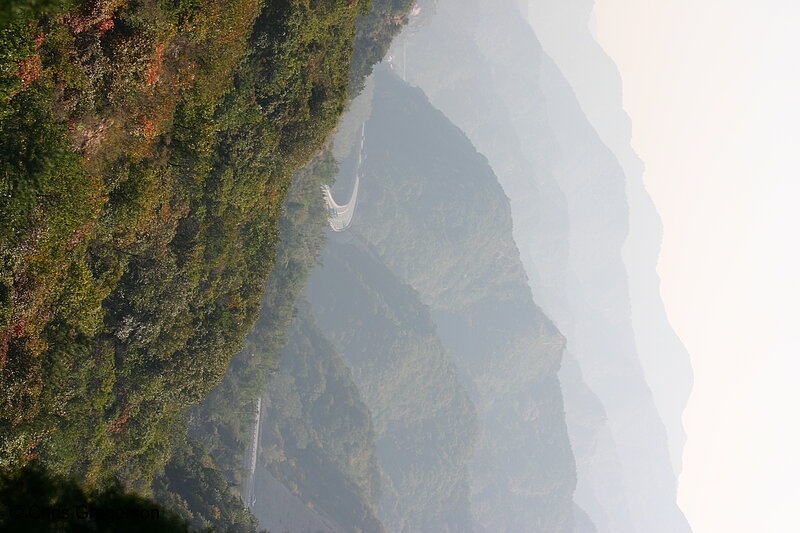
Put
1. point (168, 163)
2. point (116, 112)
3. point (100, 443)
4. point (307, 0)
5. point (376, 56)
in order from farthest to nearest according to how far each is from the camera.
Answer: point (376, 56), point (307, 0), point (100, 443), point (168, 163), point (116, 112)

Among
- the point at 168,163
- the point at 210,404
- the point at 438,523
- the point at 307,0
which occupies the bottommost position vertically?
the point at 438,523

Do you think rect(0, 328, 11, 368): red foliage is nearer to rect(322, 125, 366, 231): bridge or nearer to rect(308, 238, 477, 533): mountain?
rect(322, 125, 366, 231): bridge

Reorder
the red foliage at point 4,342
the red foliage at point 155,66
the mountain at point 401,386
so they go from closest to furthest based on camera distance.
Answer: the red foliage at point 4,342, the red foliage at point 155,66, the mountain at point 401,386

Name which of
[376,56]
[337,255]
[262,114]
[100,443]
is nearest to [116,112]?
[262,114]

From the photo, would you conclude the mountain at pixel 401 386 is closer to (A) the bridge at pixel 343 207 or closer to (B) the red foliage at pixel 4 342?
Result: (A) the bridge at pixel 343 207

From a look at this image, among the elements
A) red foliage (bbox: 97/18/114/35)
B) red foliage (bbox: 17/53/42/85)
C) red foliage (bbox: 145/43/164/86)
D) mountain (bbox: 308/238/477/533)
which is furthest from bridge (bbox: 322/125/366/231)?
red foliage (bbox: 17/53/42/85)

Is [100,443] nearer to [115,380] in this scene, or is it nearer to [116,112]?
[115,380]

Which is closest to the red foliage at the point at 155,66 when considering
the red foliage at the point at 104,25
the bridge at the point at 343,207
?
the red foliage at the point at 104,25
